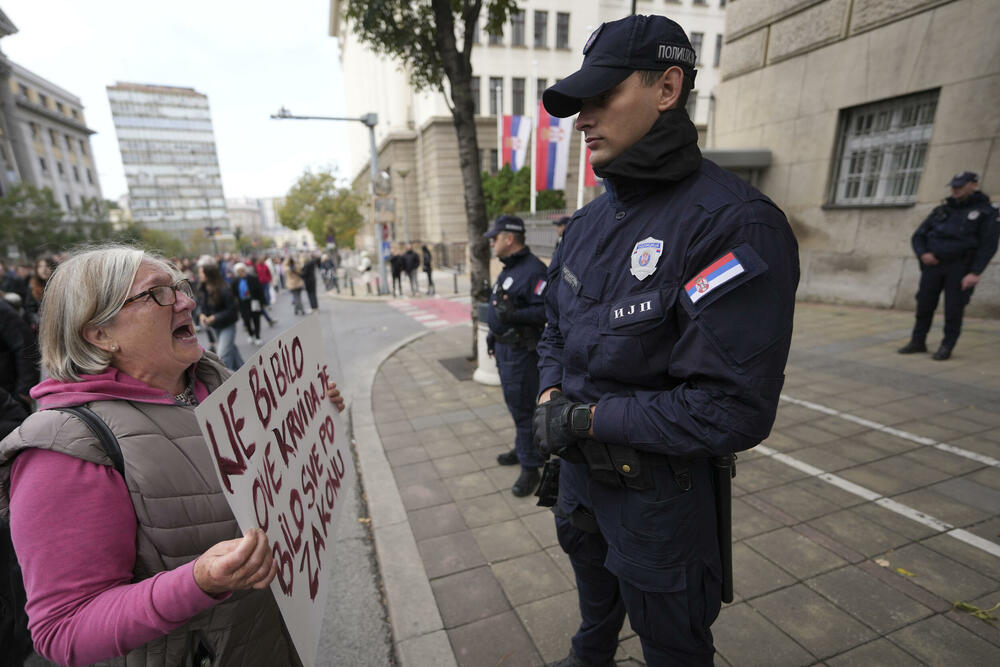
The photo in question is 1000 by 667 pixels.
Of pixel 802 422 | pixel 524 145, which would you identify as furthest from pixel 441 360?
pixel 524 145

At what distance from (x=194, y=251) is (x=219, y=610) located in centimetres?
7623

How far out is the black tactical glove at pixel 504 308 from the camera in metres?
3.46

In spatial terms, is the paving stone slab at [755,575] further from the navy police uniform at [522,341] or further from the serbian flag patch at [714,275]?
the serbian flag patch at [714,275]

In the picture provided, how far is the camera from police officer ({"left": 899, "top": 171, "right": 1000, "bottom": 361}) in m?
5.36

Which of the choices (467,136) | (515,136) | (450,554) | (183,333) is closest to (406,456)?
(450,554)

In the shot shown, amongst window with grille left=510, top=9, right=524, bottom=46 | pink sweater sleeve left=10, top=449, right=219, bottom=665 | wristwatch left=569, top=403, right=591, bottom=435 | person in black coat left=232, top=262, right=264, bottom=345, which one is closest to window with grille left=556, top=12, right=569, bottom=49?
window with grille left=510, top=9, right=524, bottom=46

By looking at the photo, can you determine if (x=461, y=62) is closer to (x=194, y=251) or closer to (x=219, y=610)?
(x=219, y=610)

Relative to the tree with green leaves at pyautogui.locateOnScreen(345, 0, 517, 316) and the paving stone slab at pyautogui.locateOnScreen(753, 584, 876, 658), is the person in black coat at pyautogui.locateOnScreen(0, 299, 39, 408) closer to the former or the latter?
the tree with green leaves at pyautogui.locateOnScreen(345, 0, 517, 316)

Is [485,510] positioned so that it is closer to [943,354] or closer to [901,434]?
[901,434]

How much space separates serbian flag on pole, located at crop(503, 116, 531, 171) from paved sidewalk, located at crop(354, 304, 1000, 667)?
1358cm

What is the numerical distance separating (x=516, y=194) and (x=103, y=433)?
947 inches

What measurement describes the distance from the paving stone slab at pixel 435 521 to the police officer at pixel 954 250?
633cm

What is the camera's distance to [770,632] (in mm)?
2211

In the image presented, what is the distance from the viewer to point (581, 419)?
4.74 ft
